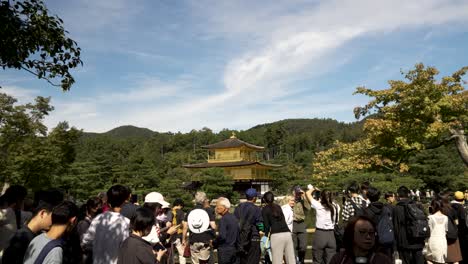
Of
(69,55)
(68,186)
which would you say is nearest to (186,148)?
(68,186)

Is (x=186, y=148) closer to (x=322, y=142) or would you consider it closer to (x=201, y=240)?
(x=322, y=142)

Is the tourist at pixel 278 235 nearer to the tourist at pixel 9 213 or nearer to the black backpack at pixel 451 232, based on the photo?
the black backpack at pixel 451 232

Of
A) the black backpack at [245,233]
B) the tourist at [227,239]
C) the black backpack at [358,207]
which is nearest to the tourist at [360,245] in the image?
the tourist at [227,239]

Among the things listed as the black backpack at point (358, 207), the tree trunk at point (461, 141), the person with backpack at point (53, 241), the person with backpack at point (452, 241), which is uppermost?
the tree trunk at point (461, 141)

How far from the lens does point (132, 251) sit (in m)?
3.00

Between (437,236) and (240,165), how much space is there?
34.1 meters

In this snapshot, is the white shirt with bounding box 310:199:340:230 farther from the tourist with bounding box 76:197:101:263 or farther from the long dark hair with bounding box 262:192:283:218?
the tourist with bounding box 76:197:101:263

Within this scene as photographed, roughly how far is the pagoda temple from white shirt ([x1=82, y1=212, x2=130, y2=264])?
118 feet

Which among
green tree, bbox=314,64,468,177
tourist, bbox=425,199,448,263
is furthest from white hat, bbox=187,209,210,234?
green tree, bbox=314,64,468,177

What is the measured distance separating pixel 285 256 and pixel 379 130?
7.54 metres

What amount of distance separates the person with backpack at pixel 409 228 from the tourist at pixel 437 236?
0.36 feet

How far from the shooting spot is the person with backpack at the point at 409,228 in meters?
5.55

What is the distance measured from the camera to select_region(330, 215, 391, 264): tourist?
6.89 ft

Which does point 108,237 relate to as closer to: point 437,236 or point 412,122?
point 437,236
